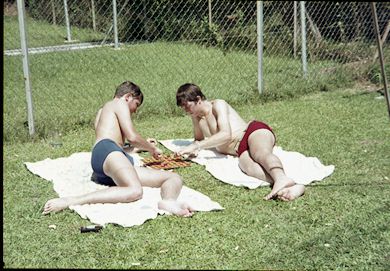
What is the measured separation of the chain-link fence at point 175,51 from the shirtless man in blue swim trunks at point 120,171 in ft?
7.07

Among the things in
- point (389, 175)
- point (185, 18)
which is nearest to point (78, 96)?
point (185, 18)

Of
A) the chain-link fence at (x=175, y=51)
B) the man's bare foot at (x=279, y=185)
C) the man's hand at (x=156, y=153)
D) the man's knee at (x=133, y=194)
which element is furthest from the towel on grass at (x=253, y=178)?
the chain-link fence at (x=175, y=51)

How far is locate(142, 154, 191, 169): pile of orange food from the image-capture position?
18.5ft

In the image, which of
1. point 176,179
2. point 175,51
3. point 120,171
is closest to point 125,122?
point 120,171

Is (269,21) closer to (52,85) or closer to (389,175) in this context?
(52,85)

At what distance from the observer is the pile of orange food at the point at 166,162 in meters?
5.64

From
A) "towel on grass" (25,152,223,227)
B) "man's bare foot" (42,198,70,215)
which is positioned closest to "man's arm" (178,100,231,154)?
"towel on grass" (25,152,223,227)

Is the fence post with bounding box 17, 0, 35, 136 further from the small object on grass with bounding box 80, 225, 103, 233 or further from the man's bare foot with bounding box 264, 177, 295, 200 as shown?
the man's bare foot with bounding box 264, 177, 295, 200

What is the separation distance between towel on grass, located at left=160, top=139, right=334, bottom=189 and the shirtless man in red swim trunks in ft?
0.29

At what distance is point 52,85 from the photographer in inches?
401

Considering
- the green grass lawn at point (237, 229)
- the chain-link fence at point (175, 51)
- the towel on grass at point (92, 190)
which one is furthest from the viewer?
the chain-link fence at point (175, 51)

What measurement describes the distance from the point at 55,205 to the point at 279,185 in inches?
69.0

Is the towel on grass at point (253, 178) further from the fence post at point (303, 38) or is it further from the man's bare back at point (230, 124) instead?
the fence post at point (303, 38)

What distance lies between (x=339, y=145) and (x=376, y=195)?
1.63m
